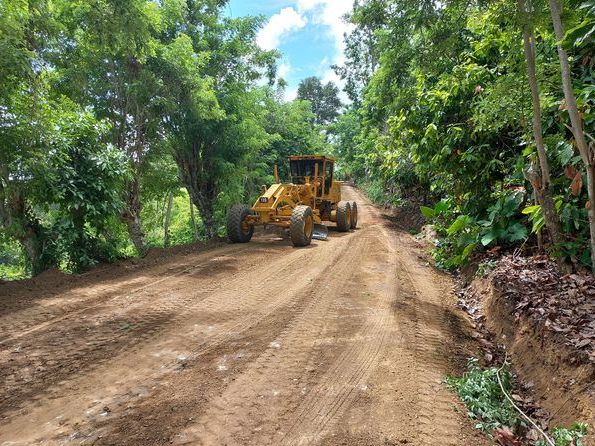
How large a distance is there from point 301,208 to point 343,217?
142 inches

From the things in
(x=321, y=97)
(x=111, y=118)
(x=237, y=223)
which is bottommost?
(x=237, y=223)

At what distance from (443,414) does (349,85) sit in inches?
1382

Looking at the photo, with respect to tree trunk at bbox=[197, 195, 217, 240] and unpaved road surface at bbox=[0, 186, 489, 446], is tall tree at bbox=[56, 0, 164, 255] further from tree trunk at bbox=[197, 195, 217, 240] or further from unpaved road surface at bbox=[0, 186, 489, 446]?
unpaved road surface at bbox=[0, 186, 489, 446]

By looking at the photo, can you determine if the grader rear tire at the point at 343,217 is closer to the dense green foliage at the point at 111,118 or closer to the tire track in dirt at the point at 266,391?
the dense green foliage at the point at 111,118

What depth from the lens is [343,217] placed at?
13.6m

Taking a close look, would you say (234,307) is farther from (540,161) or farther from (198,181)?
(198,181)

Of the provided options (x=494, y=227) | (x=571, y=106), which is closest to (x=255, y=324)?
(x=571, y=106)

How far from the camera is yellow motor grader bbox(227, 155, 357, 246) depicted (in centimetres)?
1053

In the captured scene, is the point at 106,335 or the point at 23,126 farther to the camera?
the point at 23,126

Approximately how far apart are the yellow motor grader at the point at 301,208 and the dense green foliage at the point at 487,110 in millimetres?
3361

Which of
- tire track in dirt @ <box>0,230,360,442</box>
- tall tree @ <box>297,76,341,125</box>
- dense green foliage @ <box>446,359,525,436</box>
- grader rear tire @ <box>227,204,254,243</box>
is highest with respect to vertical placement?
tall tree @ <box>297,76,341,125</box>

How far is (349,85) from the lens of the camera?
115 ft

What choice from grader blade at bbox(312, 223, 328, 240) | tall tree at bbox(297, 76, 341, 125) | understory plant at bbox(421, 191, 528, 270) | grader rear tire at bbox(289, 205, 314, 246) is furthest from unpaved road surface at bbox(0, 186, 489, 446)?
tall tree at bbox(297, 76, 341, 125)

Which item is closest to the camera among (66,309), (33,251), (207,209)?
(66,309)
